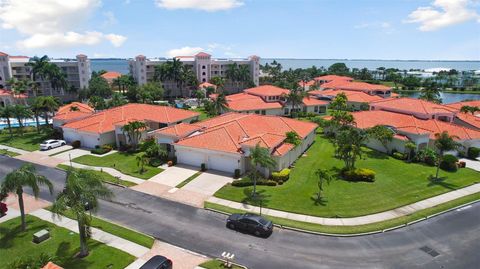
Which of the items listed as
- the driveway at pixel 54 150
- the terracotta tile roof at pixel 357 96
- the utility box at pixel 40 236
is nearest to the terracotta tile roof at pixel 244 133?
the utility box at pixel 40 236

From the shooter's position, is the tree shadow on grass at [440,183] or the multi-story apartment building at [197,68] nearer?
the tree shadow on grass at [440,183]

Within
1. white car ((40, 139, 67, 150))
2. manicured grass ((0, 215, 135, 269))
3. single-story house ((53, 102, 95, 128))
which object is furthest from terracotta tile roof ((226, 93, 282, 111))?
manicured grass ((0, 215, 135, 269))

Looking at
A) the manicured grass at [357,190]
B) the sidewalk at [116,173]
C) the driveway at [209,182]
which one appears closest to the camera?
the manicured grass at [357,190]

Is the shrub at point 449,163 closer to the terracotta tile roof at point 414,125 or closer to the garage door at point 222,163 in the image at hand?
the terracotta tile roof at point 414,125

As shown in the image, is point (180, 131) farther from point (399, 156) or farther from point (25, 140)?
point (399, 156)

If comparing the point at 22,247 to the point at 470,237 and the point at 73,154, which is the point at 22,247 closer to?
the point at 73,154

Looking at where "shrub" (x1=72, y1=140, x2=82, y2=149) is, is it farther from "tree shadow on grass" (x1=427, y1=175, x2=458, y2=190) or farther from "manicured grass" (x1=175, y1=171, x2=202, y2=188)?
"tree shadow on grass" (x1=427, y1=175, x2=458, y2=190)

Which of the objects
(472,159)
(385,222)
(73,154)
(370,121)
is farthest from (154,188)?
(472,159)

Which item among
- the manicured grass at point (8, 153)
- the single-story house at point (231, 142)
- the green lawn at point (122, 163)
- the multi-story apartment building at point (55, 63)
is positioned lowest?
the green lawn at point (122, 163)
